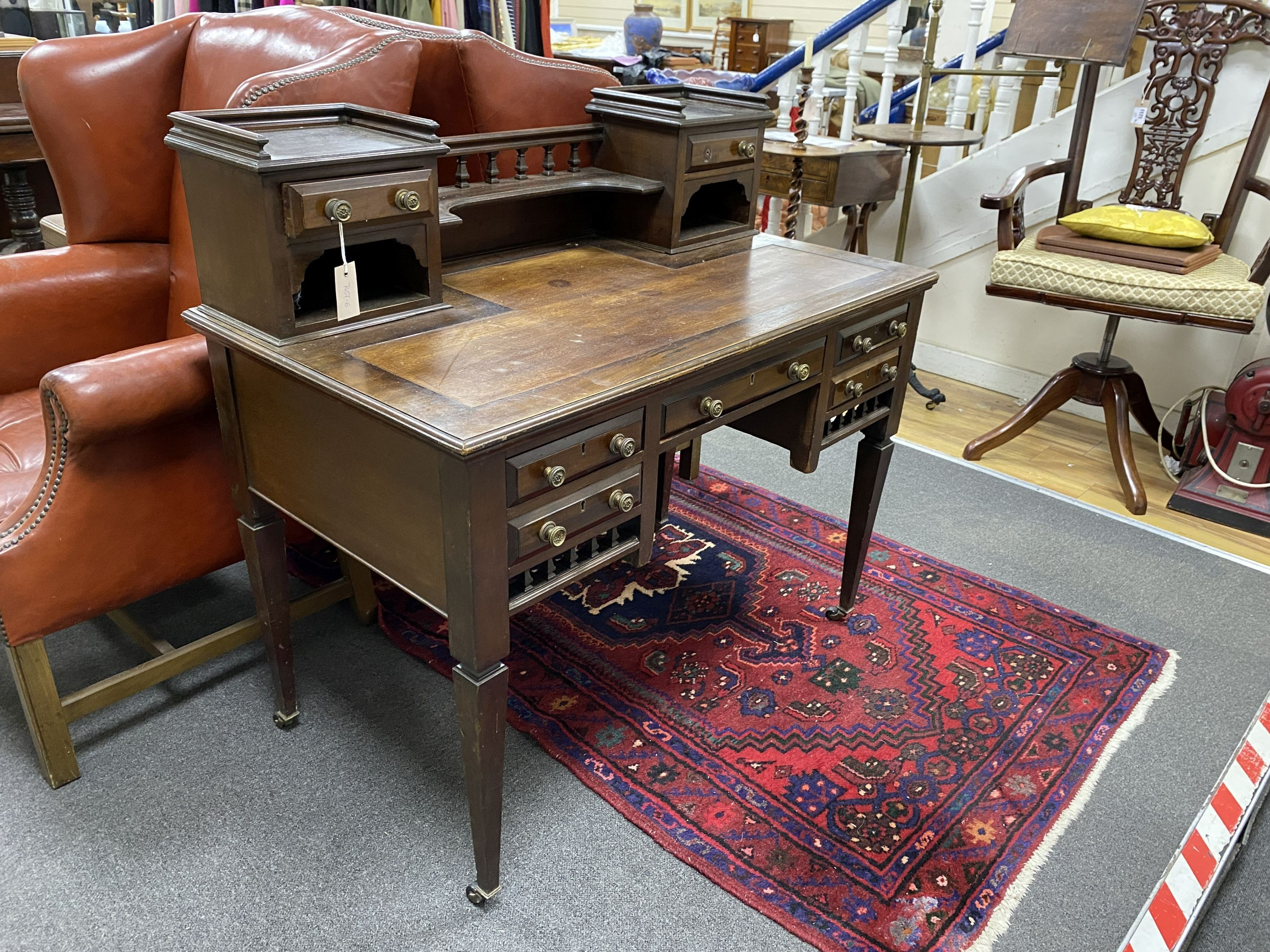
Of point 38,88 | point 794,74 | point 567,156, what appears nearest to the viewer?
point 38,88

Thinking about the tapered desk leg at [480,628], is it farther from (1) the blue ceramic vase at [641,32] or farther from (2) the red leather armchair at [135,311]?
(1) the blue ceramic vase at [641,32]

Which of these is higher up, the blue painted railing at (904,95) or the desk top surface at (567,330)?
the blue painted railing at (904,95)

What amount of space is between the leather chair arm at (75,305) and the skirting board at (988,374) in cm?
247

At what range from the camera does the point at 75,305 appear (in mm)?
1963

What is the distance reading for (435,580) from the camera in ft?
4.24

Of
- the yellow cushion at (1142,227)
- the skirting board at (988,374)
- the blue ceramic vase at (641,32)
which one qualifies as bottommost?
the skirting board at (988,374)

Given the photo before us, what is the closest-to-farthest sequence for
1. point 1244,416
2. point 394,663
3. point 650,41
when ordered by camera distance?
point 394,663
point 1244,416
point 650,41

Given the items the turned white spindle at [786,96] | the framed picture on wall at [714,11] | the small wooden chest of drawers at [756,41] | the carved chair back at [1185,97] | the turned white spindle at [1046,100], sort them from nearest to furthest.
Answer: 1. the carved chair back at [1185,97]
2. the turned white spindle at [1046,100]
3. the turned white spindle at [786,96]
4. the small wooden chest of drawers at [756,41]
5. the framed picture on wall at [714,11]

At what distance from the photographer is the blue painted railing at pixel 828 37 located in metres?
3.53

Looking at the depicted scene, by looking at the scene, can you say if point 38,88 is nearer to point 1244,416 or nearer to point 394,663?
point 394,663

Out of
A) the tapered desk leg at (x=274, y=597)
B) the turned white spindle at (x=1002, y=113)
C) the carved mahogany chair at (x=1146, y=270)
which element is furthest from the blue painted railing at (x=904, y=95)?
the tapered desk leg at (x=274, y=597)

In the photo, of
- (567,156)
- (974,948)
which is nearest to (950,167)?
(567,156)

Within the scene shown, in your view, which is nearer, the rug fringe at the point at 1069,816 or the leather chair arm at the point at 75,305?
the rug fringe at the point at 1069,816

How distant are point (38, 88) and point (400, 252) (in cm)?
96
